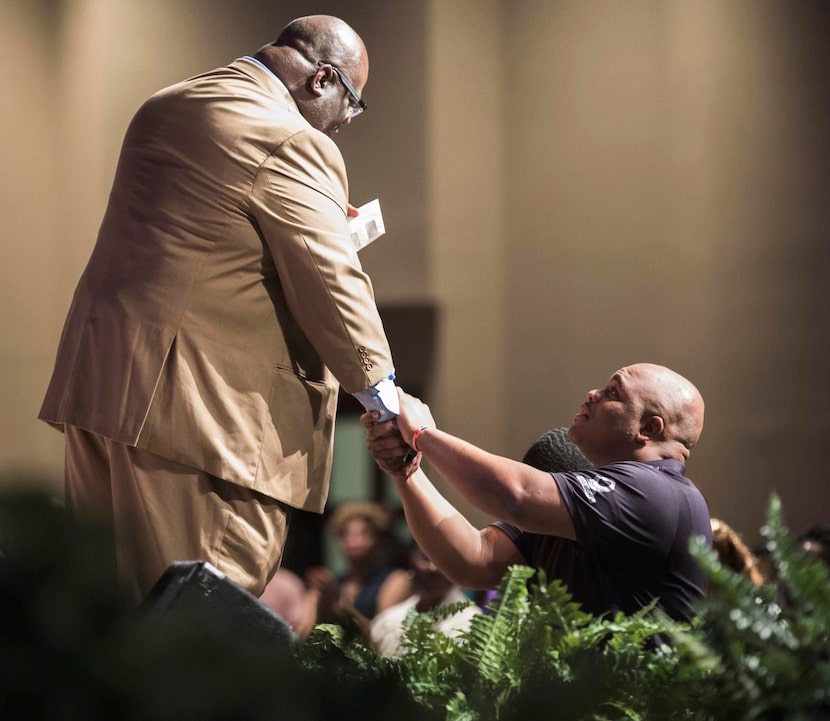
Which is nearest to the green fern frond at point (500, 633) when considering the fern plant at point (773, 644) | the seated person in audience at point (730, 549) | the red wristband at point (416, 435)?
the fern plant at point (773, 644)

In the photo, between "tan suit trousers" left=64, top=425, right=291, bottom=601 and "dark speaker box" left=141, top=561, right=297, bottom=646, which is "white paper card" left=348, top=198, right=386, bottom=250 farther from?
"dark speaker box" left=141, top=561, right=297, bottom=646

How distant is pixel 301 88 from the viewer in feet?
6.95

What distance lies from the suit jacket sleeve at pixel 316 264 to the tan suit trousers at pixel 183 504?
27 cm

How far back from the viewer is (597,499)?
194cm

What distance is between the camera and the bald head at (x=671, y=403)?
7.13 ft

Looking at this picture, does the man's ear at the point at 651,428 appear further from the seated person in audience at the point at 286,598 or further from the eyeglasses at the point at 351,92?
the seated person in audience at the point at 286,598

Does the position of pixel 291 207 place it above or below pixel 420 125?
above

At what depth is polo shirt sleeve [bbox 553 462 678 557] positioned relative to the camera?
1925 mm

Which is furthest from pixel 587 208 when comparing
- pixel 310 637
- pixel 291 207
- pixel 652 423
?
pixel 310 637

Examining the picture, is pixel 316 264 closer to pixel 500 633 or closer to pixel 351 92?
pixel 351 92

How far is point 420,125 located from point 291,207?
354cm

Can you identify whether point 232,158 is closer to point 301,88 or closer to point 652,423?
point 301,88

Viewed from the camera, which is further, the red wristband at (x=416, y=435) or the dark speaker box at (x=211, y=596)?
the red wristband at (x=416, y=435)

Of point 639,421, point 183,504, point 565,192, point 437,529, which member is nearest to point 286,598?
point 437,529
